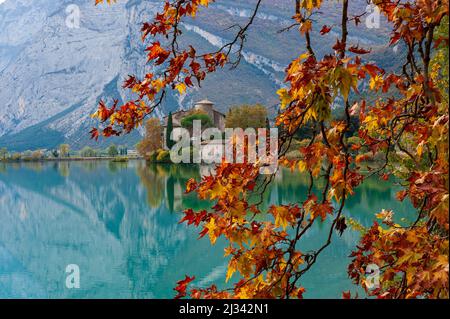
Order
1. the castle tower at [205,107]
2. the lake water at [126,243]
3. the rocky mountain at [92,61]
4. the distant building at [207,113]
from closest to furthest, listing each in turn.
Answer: the lake water at [126,243]
the distant building at [207,113]
the castle tower at [205,107]
the rocky mountain at [92,61]

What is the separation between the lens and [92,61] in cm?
14912

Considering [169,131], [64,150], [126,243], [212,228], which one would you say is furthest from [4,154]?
[212,228]

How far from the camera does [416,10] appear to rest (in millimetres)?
1738

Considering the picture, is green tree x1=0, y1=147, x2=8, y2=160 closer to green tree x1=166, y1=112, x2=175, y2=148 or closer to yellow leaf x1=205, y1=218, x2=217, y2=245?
green tree x1=166, y1=112, x2=175, y2=148

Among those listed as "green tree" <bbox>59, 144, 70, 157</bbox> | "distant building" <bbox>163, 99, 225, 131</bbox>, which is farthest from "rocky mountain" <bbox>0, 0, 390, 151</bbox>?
"distant building" <bbox>163, 99, 225, 131</bbox>

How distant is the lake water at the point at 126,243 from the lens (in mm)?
10031

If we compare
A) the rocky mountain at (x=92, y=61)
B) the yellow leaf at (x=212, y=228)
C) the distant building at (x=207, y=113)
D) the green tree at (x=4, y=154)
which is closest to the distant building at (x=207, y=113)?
the distant building at (x=207, y=113)

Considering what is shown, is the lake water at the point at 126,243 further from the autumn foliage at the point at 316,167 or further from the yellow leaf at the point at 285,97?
the yellow leaf at the point at 285,97

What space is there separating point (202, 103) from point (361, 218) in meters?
34.8

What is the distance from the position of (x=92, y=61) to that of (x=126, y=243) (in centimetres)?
14279

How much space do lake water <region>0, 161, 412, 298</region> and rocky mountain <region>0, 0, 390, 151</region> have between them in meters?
80.8

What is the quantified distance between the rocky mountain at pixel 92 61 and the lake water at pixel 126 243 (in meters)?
80.8

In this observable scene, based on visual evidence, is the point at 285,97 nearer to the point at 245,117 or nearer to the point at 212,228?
the point at 212,228

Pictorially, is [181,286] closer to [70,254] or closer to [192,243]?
[192,243]
